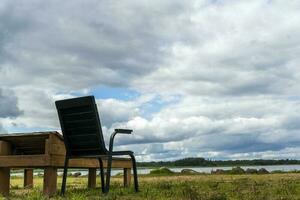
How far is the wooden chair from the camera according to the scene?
8.21m

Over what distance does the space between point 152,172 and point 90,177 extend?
1255 cm

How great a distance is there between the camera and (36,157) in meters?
8.48

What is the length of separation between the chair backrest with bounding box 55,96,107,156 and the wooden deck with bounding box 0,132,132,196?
0.30m

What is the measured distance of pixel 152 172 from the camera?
23.8 metres

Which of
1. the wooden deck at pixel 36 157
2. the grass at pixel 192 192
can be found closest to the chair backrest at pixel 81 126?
the wooden deck at pixel 36 157

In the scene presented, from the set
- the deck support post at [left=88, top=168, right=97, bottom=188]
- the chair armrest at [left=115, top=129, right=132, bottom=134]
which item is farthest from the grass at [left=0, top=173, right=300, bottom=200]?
the chair armrest at [left=115, top=129, right=132, bottom=134]

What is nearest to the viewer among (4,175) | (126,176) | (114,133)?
(114,133)

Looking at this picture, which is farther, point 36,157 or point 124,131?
point 124,131

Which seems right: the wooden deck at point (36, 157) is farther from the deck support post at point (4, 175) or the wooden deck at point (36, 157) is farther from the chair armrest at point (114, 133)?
the chair armrest at point (114, 133)

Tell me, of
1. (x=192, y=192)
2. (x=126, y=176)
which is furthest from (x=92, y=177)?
(x=192, y=192)

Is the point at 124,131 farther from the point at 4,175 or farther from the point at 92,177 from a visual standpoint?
the point at 92,177

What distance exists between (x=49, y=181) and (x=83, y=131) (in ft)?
3.40

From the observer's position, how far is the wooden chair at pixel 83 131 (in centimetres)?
821

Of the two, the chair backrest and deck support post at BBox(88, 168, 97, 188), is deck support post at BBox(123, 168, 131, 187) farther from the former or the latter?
the chair backrest
